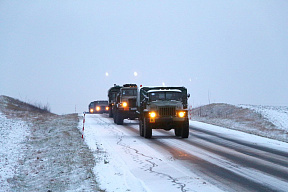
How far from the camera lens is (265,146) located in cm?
1877

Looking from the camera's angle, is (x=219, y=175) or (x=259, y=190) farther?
(x=219, y=175)

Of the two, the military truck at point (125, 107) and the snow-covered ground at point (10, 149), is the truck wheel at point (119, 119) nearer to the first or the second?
the military truck at point (125, 107)

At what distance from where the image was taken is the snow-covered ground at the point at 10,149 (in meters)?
13.1

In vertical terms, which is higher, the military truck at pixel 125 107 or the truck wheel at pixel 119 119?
the military truck at pixel 125 107

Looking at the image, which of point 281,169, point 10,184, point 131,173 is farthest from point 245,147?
point 10,184

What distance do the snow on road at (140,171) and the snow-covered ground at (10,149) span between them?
274 centimetres

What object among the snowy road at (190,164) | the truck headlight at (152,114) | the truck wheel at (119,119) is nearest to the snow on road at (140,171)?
the snowy road at (190,164)

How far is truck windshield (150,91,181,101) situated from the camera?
70.4ft

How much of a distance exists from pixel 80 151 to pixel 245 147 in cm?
709

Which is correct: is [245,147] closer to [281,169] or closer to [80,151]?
[281,169]

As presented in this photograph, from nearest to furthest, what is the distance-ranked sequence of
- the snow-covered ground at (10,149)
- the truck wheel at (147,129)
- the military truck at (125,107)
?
1. the snow-covered ground at (10,149)
2. the truck wheel at (147,129)
3. the military truck at (125,107)

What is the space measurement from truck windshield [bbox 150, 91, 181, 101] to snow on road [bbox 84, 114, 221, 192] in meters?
4.23

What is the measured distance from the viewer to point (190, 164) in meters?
13.0

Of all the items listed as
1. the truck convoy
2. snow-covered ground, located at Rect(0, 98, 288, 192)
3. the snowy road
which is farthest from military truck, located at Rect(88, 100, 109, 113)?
the snowy road
